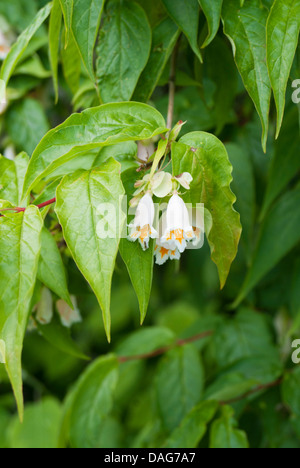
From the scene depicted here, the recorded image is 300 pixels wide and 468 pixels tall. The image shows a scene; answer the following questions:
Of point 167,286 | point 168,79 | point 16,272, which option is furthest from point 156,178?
point 167,286

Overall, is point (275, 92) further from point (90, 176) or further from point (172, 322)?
point (172, 322)

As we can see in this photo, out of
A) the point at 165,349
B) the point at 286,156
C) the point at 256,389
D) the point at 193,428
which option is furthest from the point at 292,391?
the point at 286,156

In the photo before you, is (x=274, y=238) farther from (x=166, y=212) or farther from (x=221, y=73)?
(x=166, y=212)

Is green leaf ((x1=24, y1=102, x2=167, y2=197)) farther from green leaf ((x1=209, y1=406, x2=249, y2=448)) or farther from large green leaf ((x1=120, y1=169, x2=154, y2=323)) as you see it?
green leaf ((x1=209, y1=406, x2=249, y2=448))

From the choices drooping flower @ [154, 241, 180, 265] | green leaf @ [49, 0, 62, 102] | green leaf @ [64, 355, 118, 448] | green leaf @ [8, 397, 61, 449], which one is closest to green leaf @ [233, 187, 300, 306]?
green leaf @ [64, 355, 118, 448]

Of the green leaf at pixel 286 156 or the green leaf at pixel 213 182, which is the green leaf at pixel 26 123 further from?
the green leaf at pixel 213 182

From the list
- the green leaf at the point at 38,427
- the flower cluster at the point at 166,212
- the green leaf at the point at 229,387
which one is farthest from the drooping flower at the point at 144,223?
the green leaf at the point at 38,427
